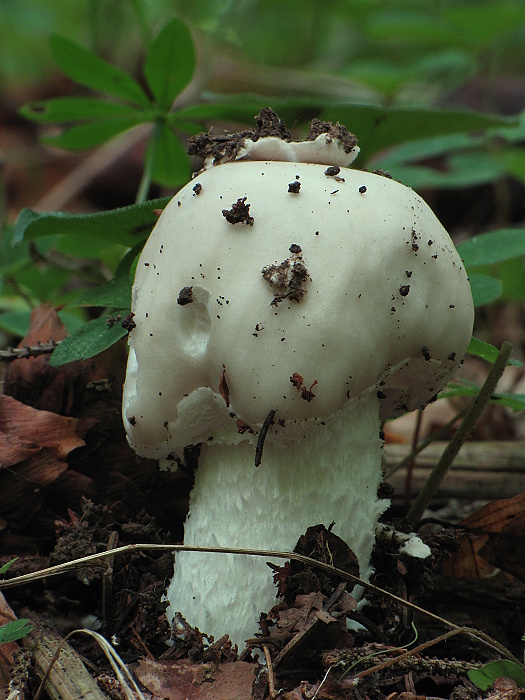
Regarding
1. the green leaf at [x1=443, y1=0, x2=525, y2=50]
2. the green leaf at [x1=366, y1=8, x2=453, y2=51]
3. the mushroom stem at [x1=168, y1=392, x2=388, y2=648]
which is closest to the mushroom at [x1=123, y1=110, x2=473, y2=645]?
the mushroom stem at [x1=168, y1=392, x2=388, y2=648]

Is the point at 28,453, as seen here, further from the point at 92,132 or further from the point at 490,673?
the point at 92,132

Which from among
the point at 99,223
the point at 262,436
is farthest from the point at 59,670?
the point at 99,223

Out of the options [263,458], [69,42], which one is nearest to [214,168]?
[263,458]

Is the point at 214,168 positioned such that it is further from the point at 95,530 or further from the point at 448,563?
the point at 448,563

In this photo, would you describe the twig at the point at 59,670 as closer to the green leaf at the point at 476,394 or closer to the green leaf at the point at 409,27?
the green leaf at the point at 476,394

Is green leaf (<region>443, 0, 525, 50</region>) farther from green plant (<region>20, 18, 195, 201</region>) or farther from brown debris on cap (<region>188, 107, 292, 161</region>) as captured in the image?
brown debris on cap (<region>188, 107, 292, 161</region>)

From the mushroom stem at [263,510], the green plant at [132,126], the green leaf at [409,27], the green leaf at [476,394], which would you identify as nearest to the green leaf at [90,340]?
the green plant at [132,126]
